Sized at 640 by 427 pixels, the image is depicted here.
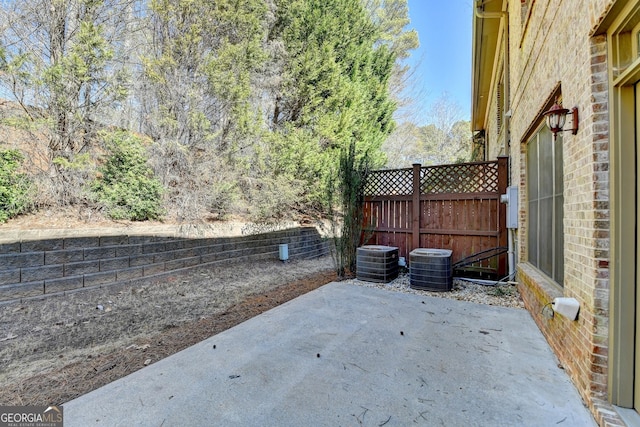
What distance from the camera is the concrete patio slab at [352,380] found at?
179 cm

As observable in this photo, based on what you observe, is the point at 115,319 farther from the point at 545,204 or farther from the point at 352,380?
the point at 545,204

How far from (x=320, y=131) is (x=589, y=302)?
312 inches

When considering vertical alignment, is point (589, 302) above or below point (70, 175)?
below

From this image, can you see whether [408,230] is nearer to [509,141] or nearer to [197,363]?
[509,141]

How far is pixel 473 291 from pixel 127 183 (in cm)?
611

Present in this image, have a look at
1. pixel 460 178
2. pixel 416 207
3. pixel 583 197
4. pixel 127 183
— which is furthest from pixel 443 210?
pixel 127 183

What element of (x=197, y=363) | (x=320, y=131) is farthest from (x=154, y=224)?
(x=320, y=131)

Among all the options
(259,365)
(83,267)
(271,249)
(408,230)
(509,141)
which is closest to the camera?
(259,365)

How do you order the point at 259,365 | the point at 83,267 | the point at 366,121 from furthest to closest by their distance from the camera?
the point at 366,121 < the point at 83,267 < the point at 259,365

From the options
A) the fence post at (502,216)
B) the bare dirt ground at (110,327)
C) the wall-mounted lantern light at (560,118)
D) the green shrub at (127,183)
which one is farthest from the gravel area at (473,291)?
the green shrub at (127,183)

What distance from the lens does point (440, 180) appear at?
5613mm

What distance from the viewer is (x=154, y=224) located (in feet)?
17.8

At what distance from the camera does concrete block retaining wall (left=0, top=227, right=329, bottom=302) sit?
3518mm

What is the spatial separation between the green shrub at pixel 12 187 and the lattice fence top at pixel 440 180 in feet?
18.2
